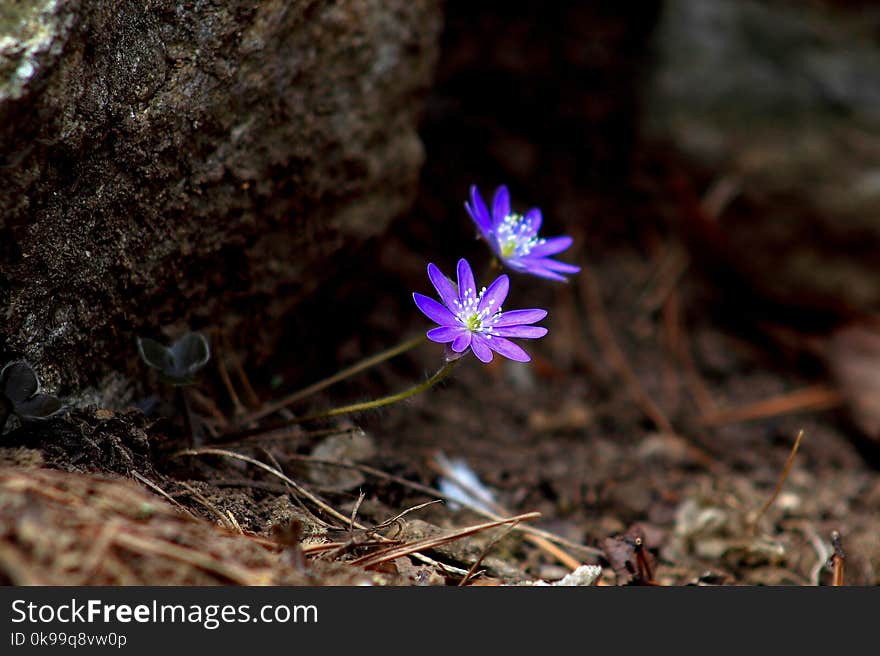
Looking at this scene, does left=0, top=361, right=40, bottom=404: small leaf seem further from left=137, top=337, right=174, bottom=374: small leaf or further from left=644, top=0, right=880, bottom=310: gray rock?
left=644, top=0, right=880, bottom=310: gray rock

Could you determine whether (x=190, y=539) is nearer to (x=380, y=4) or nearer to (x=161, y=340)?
(x=161, y=340)

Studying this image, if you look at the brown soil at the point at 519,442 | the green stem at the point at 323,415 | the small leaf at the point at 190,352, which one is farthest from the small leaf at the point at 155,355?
the green stem at the point at 323,415

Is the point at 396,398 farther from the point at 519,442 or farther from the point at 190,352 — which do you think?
the point at 519,442

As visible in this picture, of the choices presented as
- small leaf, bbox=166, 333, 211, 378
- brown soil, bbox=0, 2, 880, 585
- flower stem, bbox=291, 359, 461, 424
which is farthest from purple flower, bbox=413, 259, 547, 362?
small leaf, bbox=166, 333, 211, 378

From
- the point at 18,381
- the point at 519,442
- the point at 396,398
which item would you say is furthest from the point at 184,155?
the point at 519,442

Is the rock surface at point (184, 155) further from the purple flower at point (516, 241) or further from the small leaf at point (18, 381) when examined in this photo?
the purple flower at point (516, 241)
